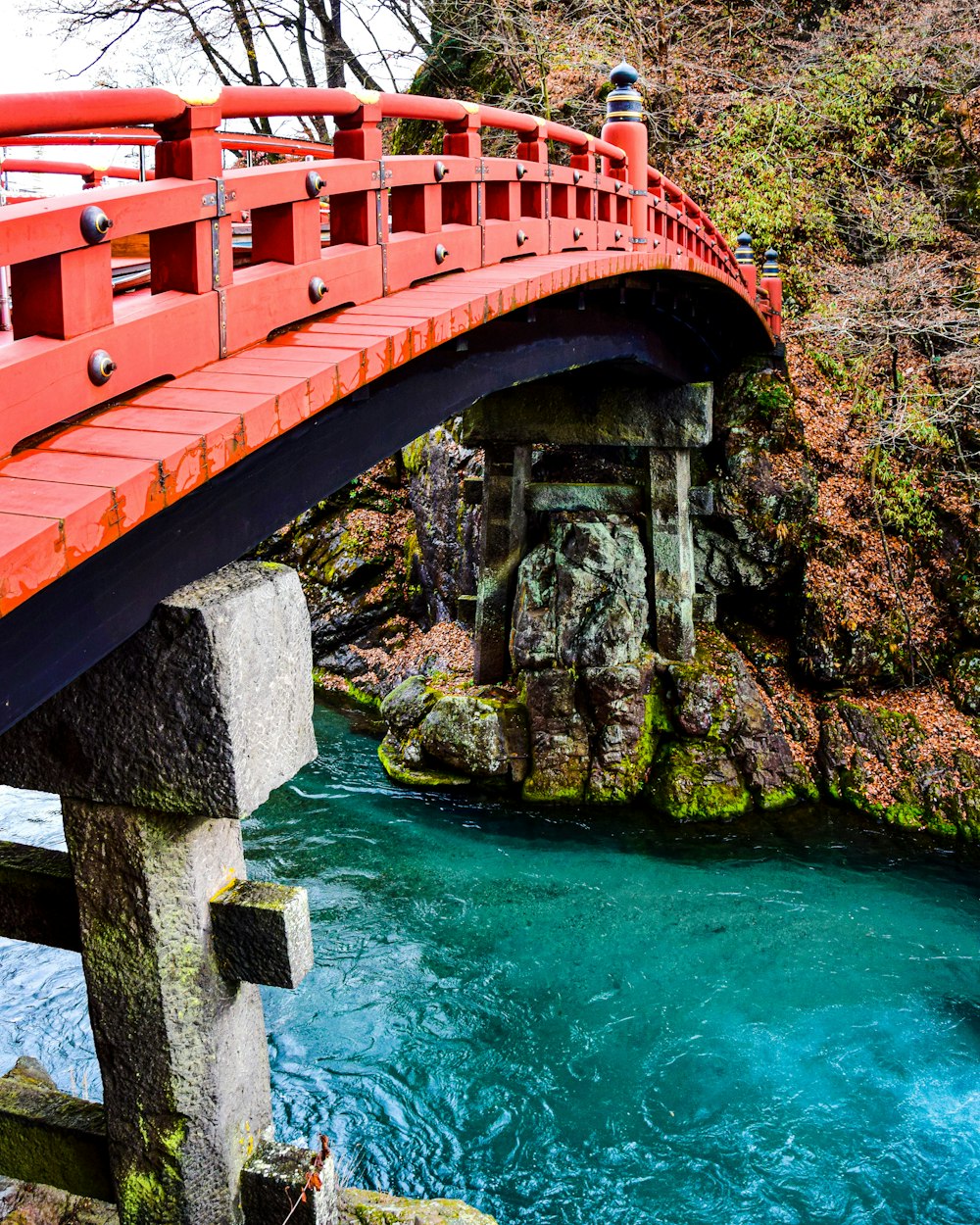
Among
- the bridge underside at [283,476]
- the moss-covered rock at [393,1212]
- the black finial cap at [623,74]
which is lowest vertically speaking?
the moss-covered rock at [393,1212]

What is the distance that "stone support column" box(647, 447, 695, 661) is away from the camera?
11938 mm

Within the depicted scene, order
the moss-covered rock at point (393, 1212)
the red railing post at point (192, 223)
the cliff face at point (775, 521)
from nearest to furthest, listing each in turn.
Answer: the red railing post at point (192, 223)
the moss-covered rock at point (393, 1212)
the cliff face at point (775, 521)

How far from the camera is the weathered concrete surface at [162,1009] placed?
343cm

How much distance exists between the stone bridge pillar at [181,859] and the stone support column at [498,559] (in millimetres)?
8385

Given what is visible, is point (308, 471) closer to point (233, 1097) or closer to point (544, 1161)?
point (233, 1097)

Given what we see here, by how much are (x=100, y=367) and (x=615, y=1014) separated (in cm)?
664

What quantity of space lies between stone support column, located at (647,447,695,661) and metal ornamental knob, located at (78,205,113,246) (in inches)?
387

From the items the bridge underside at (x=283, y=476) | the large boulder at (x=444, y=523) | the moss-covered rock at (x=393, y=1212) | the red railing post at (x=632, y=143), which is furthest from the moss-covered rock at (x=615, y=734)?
the moss-covered rock at (x=393, y=1212)

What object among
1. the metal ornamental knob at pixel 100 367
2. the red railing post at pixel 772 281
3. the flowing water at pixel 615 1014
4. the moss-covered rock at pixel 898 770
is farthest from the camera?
the red railing post at pixel 772 281

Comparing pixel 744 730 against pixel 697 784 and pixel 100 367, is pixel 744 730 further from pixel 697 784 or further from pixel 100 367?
pixel 100 367

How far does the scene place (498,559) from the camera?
12.1 meters

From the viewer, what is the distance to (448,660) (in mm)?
13641

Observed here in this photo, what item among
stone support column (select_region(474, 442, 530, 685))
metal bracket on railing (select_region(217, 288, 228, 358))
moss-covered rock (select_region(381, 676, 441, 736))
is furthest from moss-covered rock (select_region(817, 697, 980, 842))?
metal bracket on railing (select_region(217, 288, 228, 358))

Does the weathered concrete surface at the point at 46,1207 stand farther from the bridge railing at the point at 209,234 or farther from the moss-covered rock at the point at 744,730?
the moss-covered rock at the point at 744,730
